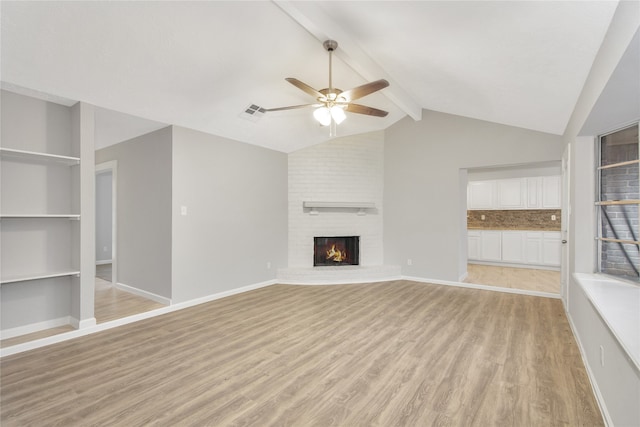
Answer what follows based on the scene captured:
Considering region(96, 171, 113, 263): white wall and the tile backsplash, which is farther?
region(96, 171, 113, 263): white wall

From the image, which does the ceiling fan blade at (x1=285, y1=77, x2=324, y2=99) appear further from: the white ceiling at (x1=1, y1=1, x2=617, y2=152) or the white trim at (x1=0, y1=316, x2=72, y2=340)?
the white trim at (x1=0, y1=316, x2=72, y2=340)

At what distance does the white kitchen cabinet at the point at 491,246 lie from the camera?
24.1 feet

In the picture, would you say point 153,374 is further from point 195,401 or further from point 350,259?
point 350,259

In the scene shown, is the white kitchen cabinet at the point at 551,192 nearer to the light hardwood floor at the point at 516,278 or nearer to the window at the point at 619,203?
the light hardwood floor at the point at 516,278

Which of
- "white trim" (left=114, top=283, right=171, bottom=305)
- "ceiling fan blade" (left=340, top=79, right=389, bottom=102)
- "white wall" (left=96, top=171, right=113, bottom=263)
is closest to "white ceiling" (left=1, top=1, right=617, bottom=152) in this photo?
"ceiling fan blade" (left=340, top=79, right=389, bottom=102)

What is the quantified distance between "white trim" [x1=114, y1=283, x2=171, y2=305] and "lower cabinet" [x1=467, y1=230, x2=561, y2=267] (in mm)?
6996

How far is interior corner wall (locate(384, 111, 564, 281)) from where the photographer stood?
5.08 m

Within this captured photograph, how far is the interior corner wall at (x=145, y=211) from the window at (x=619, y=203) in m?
4.92

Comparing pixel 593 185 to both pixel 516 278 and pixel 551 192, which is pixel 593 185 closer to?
pixel 516 278

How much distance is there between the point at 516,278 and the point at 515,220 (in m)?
2.07

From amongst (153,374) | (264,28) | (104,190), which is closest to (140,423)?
(153,374)

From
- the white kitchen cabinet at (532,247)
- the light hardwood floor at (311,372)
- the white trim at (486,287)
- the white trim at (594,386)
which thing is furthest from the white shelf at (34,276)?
the white kitchen cabinet at (532,247)

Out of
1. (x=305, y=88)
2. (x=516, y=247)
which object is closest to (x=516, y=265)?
(x=516, y=247)

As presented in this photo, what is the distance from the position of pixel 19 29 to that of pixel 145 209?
2515 millimetres
